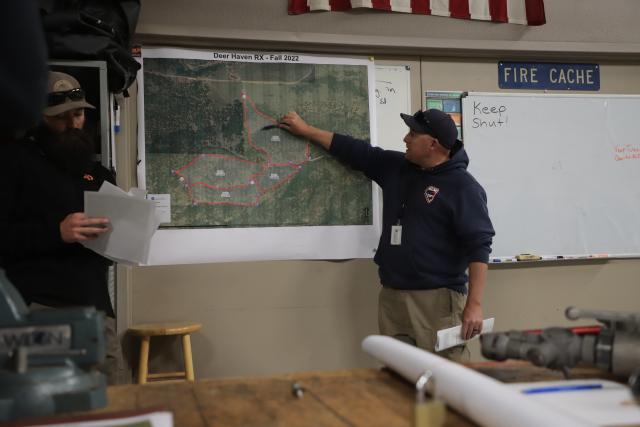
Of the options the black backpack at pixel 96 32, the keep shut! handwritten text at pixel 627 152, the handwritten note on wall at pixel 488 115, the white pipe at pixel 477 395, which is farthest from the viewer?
the keep shut! handwritten text at pixel 627 152

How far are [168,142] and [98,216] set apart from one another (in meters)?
1.12

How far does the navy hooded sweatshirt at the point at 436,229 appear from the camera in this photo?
9.46 ft

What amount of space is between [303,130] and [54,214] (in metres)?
1.43

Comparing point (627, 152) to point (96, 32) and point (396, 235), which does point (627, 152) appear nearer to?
point (396, 235)

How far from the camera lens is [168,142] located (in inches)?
124

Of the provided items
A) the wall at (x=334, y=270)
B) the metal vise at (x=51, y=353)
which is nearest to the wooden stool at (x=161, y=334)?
the wall at (x=334, y=270)

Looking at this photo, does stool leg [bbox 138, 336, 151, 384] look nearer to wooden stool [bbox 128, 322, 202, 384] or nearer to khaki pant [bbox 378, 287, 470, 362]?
wooden stool [bbox 128, 322, 202, 384]

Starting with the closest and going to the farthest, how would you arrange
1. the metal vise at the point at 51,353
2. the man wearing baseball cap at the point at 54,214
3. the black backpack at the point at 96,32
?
1. the metal vise at the point at 51,353
2. the man wearing baseball cap at the point at 54,214
3. the black backpack at the point at 96,32

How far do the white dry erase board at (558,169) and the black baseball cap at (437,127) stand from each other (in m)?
0.61

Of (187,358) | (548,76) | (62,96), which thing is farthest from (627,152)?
(62,96)

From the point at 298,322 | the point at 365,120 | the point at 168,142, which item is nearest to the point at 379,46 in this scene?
the point at 365,120

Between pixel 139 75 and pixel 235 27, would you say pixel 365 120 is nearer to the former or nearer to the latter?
pixel 235 27

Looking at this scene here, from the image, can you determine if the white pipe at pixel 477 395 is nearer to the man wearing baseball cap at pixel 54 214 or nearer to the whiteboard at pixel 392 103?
the man wearing baseball cap at pixel 54 214

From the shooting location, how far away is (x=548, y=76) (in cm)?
368
